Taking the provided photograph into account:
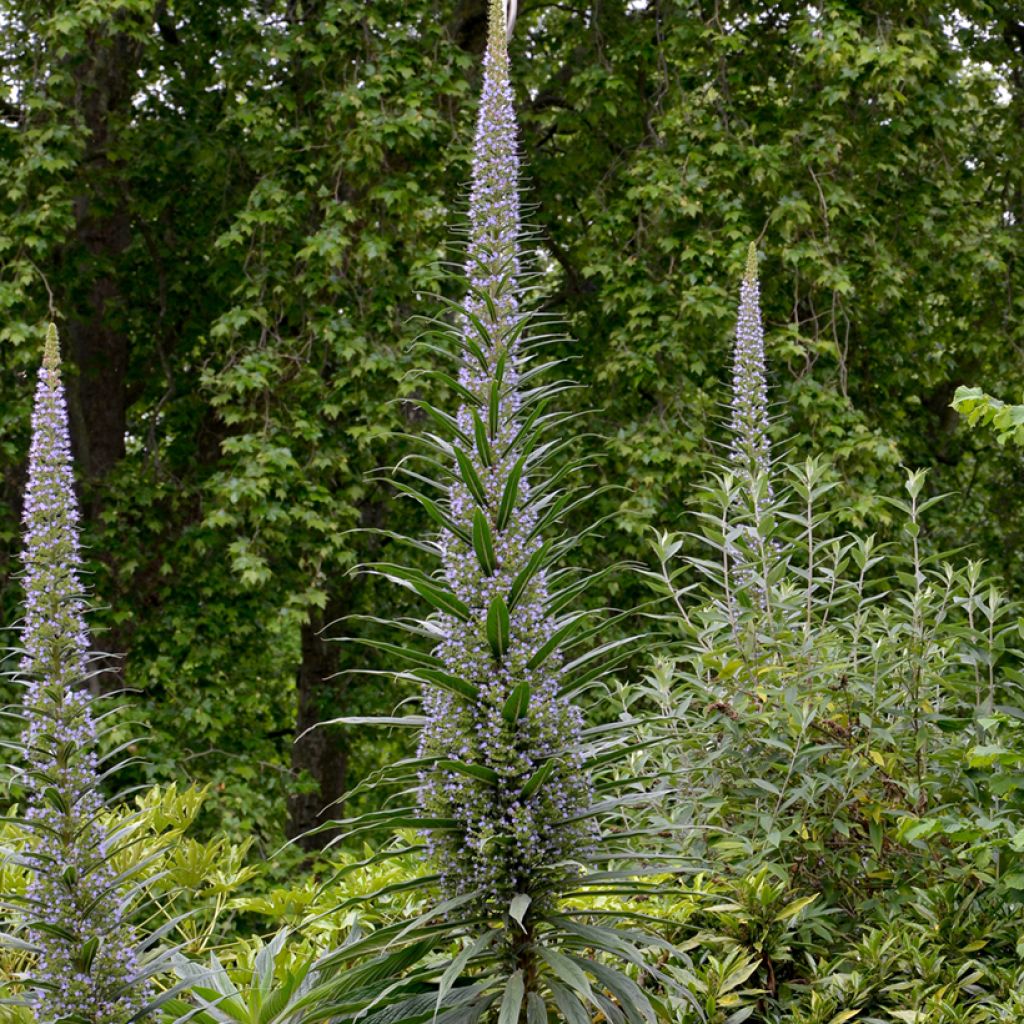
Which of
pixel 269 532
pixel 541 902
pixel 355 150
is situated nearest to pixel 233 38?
pixel 355 150

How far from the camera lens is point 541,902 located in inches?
119

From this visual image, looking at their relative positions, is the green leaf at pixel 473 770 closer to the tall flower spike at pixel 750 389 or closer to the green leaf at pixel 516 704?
the green leaf at pixel 516 704

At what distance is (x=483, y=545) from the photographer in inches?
118

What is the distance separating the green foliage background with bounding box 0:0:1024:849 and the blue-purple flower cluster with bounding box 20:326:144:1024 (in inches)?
209

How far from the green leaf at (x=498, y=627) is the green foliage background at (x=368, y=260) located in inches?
216

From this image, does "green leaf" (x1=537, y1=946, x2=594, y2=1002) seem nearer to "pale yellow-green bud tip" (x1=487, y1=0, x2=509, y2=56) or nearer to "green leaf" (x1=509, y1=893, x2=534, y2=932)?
"green leaf" (x1=509, y1=893, x2=534, y2=932)

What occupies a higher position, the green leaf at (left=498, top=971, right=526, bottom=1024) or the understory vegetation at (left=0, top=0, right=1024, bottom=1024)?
the understory vegetation at (left=0, top=0, right=1024, bottom=1024)

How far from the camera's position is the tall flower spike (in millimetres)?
4695

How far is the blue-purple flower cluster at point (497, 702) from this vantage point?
9.52 ft

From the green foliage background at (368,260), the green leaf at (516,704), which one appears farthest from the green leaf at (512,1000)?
the green foliage background at (368,260)

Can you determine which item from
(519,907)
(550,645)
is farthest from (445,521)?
(519,907)

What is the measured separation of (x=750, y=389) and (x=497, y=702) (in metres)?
2.16

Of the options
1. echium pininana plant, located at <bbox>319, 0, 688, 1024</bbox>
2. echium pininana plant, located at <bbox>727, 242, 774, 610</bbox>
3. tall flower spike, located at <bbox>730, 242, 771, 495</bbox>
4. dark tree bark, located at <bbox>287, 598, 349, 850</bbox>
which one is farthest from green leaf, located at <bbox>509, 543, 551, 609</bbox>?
dark tree bark, located at <bbox>287, 598, 349, 850</bbox>

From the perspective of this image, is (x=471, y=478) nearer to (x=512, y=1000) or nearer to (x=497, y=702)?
(x=497, y=702)
